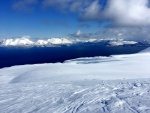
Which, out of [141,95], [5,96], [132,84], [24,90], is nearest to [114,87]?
[132,84]

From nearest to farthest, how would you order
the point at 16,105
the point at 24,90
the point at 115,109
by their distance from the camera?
1. the point at 115,109
2. the point at 16,105
3. the point at 24,90

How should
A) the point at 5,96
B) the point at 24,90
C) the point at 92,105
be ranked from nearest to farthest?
the point at 92,105, the point at 5,96, the point at 24,90

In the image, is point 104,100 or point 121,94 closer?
point 104,100

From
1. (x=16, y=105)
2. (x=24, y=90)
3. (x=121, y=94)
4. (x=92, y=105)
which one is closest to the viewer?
(x=92, y=105)

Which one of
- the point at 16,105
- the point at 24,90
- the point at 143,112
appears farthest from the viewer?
the point at 24,90

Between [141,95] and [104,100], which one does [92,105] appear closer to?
[104,100]

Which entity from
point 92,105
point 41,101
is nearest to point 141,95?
point 92,105

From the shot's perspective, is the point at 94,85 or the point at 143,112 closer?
the point at 143,112

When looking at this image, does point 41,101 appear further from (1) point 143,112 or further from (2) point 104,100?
(1) point 143,112
